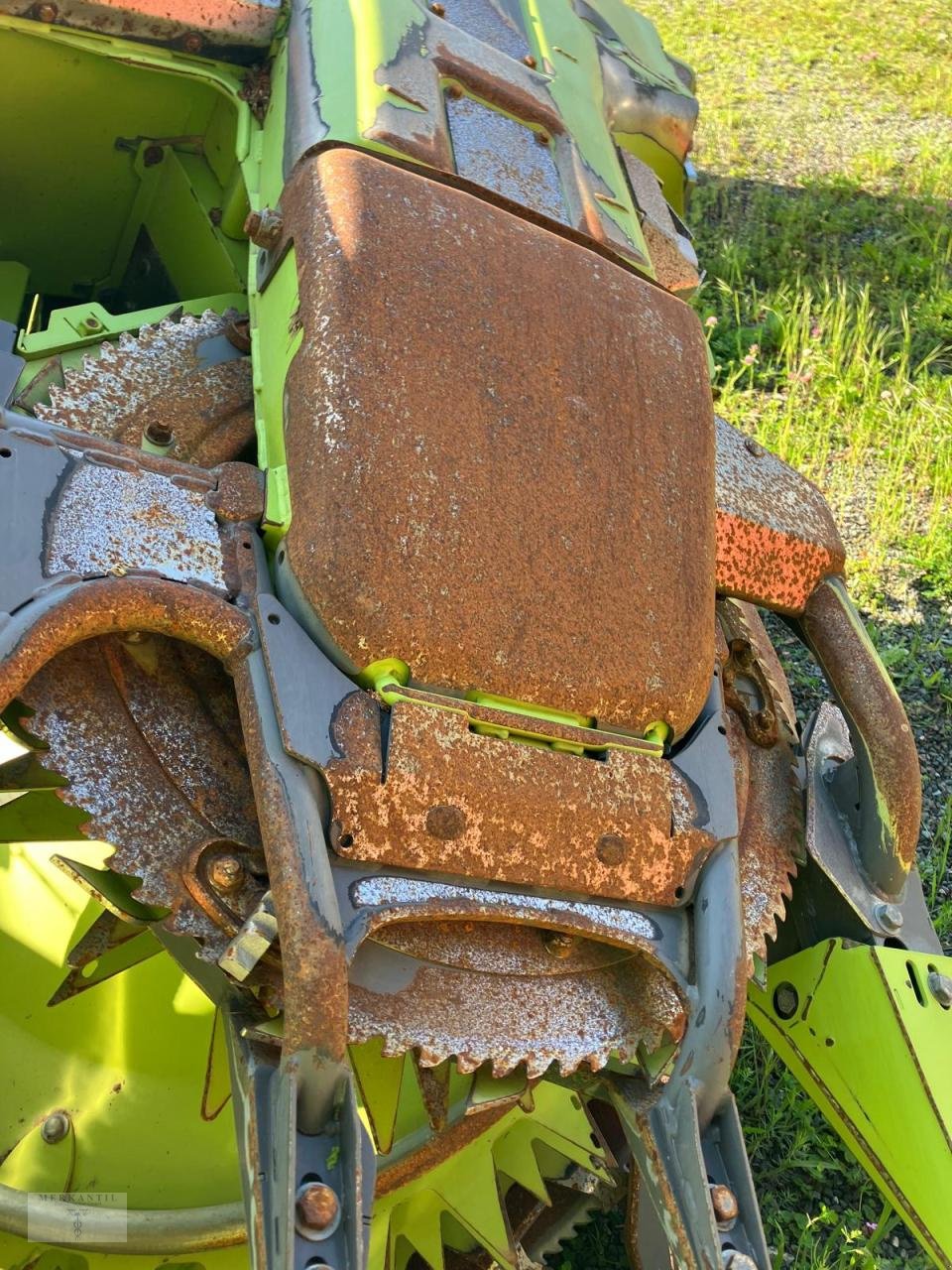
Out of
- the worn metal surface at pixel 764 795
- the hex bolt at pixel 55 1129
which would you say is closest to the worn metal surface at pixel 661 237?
the worn metal surface at pixel 764 795

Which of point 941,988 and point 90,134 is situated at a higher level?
point 90,134

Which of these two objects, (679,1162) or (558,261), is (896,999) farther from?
(558,261)

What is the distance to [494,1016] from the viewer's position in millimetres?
1791

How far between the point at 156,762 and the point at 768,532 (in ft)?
3.75

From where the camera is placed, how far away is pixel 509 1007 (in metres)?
1.81

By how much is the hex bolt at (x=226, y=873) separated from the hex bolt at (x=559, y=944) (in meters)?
0.42

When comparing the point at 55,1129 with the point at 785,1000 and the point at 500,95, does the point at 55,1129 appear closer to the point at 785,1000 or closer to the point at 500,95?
the point at 785,1000

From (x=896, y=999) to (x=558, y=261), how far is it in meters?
1.31

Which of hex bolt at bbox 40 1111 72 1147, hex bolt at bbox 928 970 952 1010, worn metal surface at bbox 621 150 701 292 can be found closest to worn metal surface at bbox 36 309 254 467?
worn metal surface at bbox 621 150 701 292

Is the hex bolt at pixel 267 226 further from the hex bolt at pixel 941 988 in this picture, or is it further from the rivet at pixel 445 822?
the hex bolt at pixel 941 988

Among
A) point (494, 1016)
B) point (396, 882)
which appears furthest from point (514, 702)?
point (494, 1016)

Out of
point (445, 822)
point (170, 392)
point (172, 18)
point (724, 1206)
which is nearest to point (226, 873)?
point (445, 822)

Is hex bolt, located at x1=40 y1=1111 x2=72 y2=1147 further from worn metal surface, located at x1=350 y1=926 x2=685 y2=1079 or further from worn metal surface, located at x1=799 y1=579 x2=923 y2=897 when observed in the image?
worn metal surface, located at x1=799 y1=579 x2=923 y2=897

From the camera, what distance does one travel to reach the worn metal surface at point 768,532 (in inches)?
93.0
